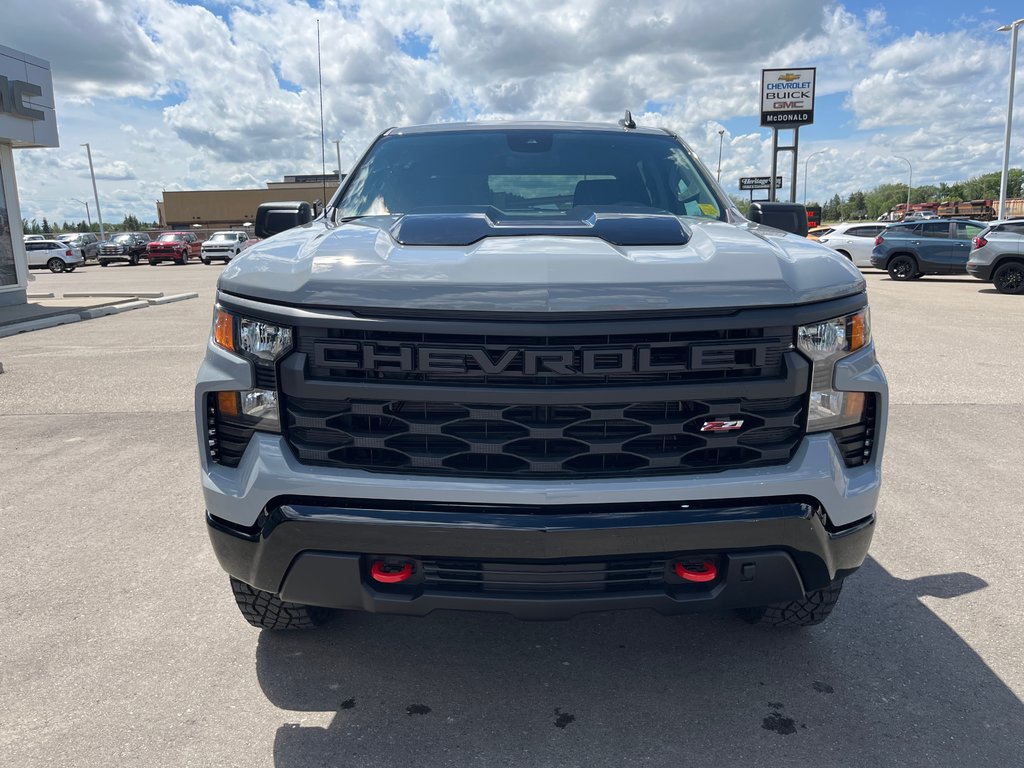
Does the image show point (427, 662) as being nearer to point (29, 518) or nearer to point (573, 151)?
point (573, 151)

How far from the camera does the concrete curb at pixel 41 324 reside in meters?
12.7

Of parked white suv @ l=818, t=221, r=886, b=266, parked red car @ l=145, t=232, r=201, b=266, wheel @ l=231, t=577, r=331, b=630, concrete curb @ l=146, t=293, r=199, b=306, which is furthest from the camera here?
parked red car @ l=145, t=232, r=201, b=266

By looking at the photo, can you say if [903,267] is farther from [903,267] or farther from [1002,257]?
[1002,257]

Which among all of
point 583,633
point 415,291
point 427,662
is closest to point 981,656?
point 583,633

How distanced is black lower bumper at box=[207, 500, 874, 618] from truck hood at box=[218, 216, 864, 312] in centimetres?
56

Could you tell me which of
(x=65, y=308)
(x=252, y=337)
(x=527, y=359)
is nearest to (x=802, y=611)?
(x=527, y=359)

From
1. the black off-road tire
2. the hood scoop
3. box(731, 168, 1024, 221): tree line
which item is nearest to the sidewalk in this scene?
the hood scoop

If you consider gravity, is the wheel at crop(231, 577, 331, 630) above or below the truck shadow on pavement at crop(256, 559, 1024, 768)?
above

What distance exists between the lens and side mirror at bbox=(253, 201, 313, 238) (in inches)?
146

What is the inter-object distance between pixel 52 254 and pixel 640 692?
38664mm

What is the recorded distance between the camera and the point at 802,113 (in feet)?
134

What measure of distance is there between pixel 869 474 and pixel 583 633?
4.16 feet

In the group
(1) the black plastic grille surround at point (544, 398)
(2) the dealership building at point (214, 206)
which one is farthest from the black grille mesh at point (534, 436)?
(2) the dealership building at point (214, 206)

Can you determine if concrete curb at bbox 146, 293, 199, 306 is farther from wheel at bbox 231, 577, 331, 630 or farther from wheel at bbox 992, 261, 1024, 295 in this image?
wheel at bbox 992, 261, 1024, 295
